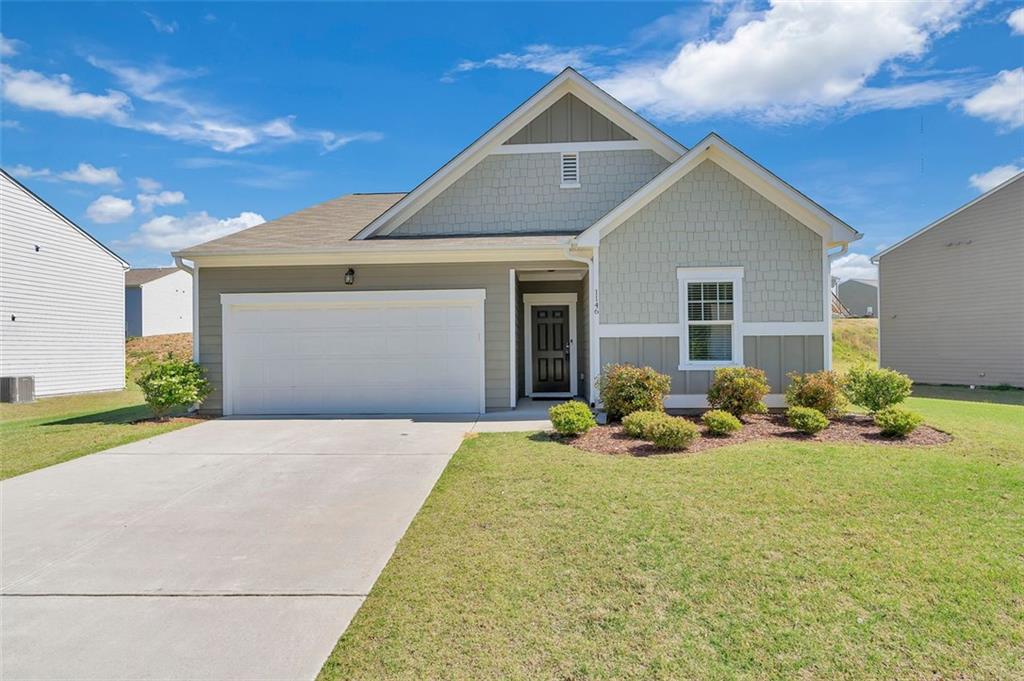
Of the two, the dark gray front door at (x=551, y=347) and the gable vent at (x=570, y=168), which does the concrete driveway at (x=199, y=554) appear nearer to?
the dark gray front door at (x=551, y=347)

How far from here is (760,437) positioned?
7.91m

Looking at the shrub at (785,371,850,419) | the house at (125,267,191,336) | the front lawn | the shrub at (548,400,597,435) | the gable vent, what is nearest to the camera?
the front lawn

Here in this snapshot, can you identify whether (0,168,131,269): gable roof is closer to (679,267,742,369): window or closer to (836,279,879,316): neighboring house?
(679,267,742,369): window

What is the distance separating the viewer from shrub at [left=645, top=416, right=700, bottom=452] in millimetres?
7105

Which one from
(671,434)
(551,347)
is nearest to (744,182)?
(671,434)

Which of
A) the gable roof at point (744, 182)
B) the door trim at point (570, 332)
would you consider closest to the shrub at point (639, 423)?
the gable roof at point (744, 182)

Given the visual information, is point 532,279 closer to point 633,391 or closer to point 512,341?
point 512,341

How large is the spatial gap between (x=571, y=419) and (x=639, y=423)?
3.23 feet

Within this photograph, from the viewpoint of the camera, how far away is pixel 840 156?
18.8 m

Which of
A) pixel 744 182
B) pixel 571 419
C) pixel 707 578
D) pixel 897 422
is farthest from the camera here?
pixel 744 182

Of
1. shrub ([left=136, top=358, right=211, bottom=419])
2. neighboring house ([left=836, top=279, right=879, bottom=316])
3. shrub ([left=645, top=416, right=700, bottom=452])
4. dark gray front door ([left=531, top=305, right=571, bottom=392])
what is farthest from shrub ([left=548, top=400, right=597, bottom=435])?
neighboring house ([left=836, top=279, right=879, bottom=316])

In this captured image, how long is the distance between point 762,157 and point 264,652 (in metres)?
10.5

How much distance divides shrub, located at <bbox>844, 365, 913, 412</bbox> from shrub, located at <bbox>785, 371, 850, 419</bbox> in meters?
0.24

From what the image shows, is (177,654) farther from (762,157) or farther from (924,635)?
(762,157)
